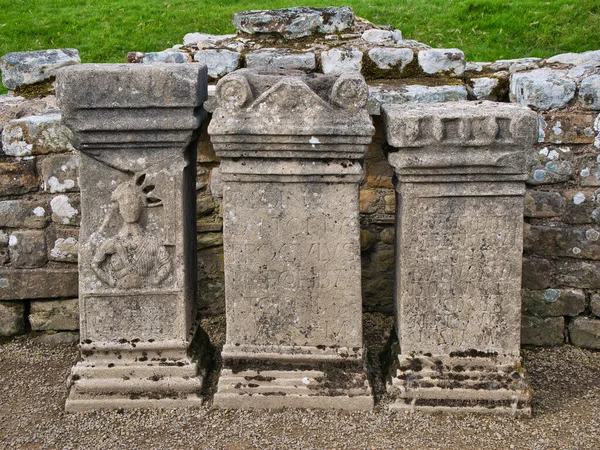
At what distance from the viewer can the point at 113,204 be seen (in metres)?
3.60

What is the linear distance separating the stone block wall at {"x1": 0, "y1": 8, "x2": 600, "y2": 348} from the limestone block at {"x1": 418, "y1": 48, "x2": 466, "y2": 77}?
0.12 meters

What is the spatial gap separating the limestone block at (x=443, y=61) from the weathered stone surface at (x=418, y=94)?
1.23ft

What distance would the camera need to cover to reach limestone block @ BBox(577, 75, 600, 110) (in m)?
4.20

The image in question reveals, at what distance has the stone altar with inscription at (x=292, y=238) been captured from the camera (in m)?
3.33

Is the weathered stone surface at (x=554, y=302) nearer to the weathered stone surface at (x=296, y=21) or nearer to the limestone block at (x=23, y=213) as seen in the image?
the weathered stone surface at (x=296, y=21)

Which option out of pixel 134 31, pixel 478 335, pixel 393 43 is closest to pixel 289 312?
pixel 478 335

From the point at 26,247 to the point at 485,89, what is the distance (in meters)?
3.14

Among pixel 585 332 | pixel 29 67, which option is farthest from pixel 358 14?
pixel 585 332

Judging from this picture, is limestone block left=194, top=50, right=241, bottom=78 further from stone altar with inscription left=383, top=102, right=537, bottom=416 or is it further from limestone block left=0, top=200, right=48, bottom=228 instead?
stone altar with inscription left=383, top=102, right=537, bottom=416

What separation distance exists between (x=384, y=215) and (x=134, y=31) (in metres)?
5.43

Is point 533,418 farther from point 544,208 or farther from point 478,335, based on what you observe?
point 544,208

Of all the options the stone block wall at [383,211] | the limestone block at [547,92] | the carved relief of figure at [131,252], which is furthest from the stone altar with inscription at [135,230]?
the limestone block at [547,92]

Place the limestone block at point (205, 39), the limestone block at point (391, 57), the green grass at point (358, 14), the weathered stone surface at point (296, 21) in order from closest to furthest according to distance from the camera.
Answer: the limestone block at point (391, 57), the limestone block at point (205, 39), the weathered stone surface at point (296, 21), the green grass at point (358, 14)

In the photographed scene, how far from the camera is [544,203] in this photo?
14.4ft
